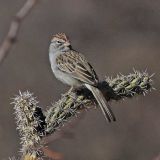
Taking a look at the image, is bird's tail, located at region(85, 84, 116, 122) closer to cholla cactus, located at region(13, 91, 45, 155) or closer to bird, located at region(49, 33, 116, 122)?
bird, located at region(49, 33, 116, 122)

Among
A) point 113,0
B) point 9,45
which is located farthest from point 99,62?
point 9,45

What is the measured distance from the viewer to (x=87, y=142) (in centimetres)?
1380

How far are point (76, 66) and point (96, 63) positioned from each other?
374 inches

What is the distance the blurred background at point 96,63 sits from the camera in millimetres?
13383

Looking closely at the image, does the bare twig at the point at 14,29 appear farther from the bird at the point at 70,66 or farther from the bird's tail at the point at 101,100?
the bird at the point at 70,66

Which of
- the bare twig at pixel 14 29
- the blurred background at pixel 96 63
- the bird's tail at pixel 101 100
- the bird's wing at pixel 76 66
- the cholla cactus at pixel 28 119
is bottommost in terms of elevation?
the bare twig at pixel 14 29

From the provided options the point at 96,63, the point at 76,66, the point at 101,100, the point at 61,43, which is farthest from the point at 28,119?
the point at 96,63

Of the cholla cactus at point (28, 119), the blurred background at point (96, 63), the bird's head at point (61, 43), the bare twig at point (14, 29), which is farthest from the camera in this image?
the blurred background at point (96, 63)

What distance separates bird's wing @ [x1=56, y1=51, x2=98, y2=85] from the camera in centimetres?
708

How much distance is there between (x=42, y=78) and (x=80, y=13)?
4239 mm

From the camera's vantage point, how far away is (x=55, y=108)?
17.1 ft

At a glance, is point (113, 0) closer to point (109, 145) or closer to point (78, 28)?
point (78, 28)

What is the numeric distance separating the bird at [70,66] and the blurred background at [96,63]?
361 cm

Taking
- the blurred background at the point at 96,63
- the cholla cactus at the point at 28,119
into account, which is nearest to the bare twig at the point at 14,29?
the cholla cactus at the point at 28,119
